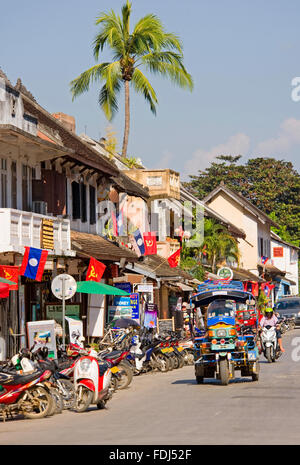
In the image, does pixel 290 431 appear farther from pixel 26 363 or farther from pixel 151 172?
pixel 151 172

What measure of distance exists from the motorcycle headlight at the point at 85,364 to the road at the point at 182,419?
0.85 metres

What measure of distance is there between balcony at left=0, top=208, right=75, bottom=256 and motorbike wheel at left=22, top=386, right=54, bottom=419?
8548 millimetres

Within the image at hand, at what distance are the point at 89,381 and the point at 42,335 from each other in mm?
6686

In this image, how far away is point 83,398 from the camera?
59.6 ft

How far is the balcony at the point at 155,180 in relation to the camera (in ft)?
149

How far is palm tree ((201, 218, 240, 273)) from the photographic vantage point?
189 feet

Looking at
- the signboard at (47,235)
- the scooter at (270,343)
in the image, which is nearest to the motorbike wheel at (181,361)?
the scooter at (270,343)

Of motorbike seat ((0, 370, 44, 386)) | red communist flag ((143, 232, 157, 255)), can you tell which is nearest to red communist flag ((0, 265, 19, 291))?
motorbike seat ((0, 370, 44, 386))

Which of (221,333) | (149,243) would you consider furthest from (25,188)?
(149,243)

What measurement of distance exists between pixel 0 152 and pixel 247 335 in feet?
28.9

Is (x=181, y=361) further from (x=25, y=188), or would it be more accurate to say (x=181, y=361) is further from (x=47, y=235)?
(x=25, y=188)

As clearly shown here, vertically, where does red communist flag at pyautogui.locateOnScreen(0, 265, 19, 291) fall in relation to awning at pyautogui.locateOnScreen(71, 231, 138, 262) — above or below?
below

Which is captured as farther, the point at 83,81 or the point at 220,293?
the point at 83,81

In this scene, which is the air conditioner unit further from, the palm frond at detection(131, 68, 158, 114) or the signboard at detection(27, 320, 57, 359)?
the palm frond at detection(131, 68, 158, 114)
